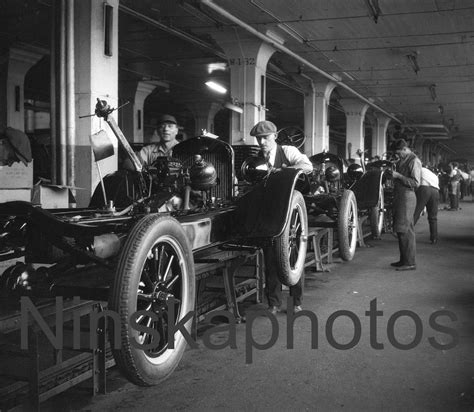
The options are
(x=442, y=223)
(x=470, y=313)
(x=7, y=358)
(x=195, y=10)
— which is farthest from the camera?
(x=442, y=223)

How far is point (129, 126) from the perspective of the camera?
59.7ft

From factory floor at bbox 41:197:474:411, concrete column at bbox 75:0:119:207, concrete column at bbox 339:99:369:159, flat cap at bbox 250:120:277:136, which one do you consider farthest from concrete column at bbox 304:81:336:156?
flat cap at bbox 250:120:277:136

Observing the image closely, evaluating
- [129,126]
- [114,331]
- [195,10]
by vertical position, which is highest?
[195,10]

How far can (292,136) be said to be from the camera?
6328mm

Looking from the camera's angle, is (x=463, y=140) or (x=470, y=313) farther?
(x=463, y=140)

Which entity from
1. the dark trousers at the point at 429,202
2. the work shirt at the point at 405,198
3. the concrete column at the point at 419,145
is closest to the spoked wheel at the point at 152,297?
the work shirt at the point at 405,198

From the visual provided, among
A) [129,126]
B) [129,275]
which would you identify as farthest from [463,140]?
[129,275]

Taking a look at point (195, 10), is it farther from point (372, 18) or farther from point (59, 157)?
point (59, 157)

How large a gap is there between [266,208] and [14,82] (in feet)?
36.6

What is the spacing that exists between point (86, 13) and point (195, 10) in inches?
139

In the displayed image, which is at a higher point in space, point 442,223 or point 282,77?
point 282,77

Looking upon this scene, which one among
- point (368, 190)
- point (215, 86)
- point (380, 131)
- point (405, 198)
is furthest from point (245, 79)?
point (380, 131)

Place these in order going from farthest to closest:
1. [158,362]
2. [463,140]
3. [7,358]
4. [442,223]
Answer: [463,140] < [442,223] < [7,358] < [158,362]

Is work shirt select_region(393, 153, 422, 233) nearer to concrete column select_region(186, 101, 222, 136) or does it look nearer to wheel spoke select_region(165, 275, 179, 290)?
wheel spoke select_region(165, 275, 179, 290)
